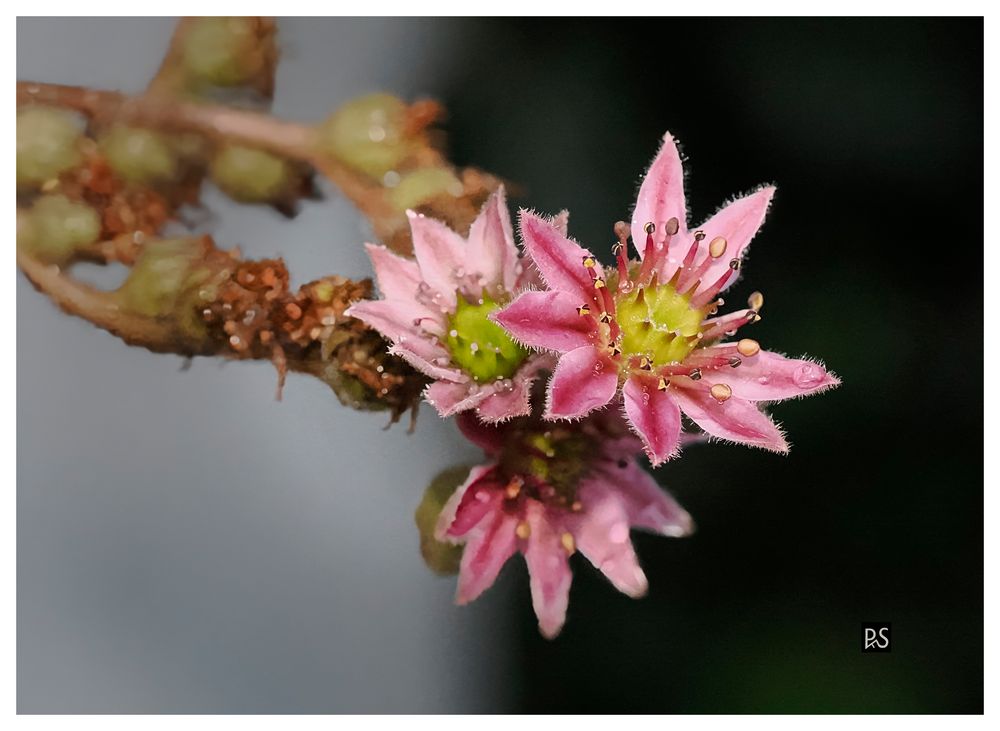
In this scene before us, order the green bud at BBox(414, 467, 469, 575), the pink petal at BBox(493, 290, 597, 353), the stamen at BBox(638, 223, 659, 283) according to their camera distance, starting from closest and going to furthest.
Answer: the pink petal at BBox(493, 290, 597, 353), the stamen at BBox(638, 223, 659, 283), the green bud at BBox(414, 467, 469, 575)

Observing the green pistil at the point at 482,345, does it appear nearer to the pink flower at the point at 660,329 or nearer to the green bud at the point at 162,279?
the pink flower at the point at 660,329

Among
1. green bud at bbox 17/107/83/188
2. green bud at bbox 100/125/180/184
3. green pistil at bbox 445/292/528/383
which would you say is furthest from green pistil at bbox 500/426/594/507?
green bud at bbox 17/107/83/188

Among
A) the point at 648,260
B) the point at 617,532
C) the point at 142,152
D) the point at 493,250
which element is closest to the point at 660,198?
the point at 648,260

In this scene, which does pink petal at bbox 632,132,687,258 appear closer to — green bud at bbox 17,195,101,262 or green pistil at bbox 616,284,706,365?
green pistil at bbox 616,284,706,365

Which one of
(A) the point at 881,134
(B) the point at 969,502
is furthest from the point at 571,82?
(B) the point at 969,502

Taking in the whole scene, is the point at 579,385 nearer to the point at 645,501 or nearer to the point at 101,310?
the point at 645,501
